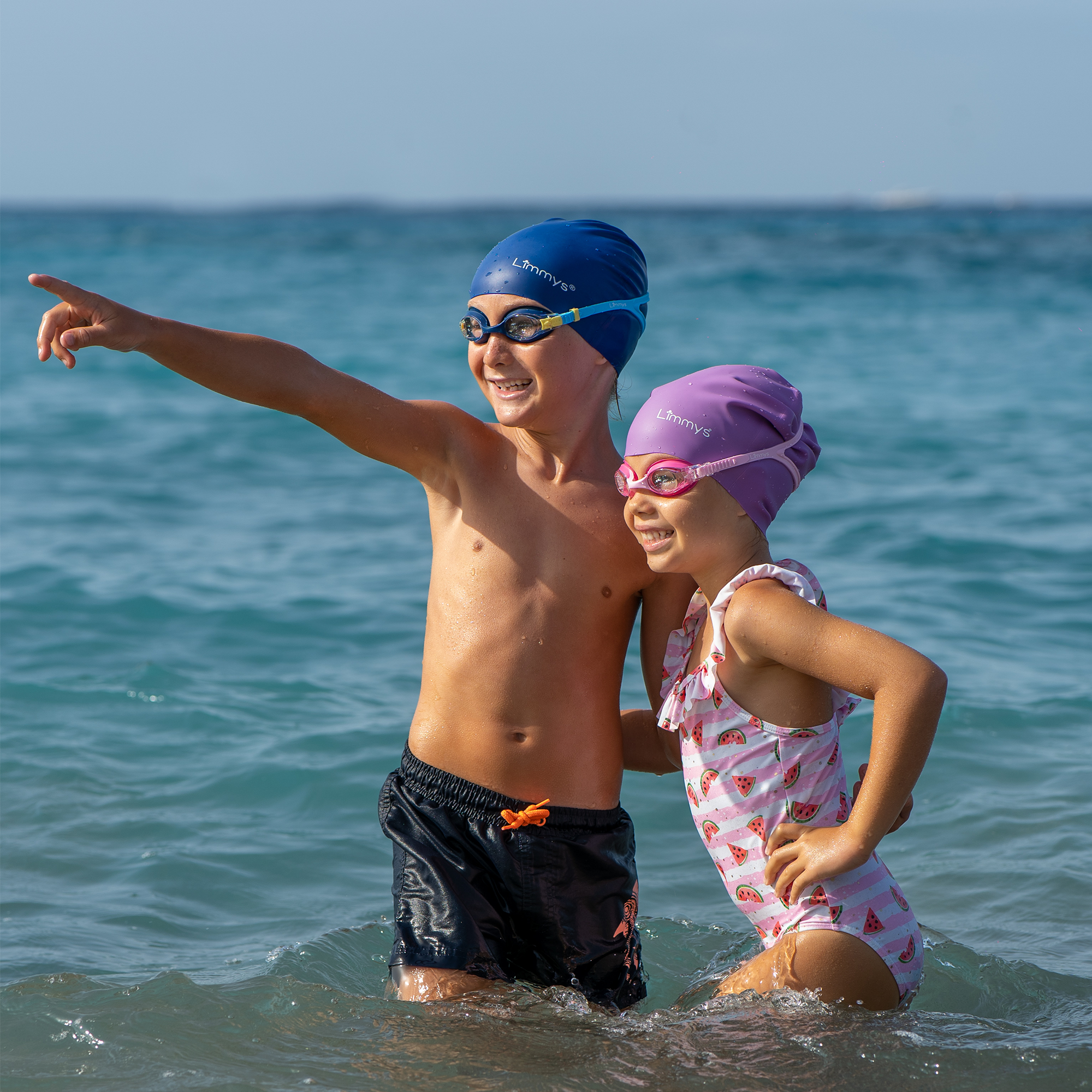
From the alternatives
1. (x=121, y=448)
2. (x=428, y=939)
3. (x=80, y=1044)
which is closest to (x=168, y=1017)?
(x=80, y=1044)

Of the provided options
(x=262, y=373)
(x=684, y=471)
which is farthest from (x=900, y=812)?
(x=262, y=373)

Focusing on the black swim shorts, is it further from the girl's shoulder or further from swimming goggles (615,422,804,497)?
swimming goggles (615,422,804,497)

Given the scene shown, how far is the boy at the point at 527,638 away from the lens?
2.92 meters

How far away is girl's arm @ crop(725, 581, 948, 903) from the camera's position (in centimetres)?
239

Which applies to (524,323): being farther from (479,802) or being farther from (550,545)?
(479,802)

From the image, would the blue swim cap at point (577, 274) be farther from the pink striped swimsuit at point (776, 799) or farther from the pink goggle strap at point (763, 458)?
the pink striped swimsuit at point (776, 799)

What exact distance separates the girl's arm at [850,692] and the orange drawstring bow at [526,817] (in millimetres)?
549

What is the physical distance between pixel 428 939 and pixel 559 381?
131cm

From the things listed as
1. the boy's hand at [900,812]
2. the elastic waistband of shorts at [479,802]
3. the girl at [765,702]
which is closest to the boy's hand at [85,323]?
the girl at [765,702]

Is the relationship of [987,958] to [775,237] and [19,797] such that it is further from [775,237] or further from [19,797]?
[775,237]

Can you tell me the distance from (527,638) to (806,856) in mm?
806

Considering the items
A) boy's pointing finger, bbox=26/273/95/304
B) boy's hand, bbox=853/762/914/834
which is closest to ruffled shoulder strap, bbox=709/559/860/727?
boy's hand, bbox=853/762/914/834

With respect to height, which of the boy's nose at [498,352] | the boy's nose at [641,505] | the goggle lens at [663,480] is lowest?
the boy's nose at [641,505]

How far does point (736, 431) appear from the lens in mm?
2719
